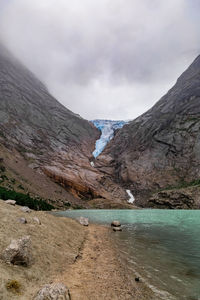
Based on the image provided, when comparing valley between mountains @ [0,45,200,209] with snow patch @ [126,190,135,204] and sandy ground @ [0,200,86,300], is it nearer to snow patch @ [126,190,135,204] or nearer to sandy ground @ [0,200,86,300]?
snow patch @ [126,190,135,204]

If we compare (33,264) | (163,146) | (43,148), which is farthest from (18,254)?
(163,146)

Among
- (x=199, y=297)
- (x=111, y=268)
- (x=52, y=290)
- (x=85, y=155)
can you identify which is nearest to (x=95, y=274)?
(x=111, y=268)

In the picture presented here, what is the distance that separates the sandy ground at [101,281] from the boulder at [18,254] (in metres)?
1.67

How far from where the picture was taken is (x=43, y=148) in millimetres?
117812

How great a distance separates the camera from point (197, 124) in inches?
4496

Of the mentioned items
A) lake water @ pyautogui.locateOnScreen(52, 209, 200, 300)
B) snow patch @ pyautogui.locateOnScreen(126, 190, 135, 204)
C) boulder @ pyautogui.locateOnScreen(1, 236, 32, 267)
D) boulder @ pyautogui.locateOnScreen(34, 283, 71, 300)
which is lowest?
boulder @ pyautogui.locateOnScreen(34, 283, 71, 300)

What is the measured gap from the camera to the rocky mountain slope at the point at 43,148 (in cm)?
8619

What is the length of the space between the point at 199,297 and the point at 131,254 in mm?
6003

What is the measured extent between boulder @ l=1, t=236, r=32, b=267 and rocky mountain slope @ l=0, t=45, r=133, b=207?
209 ft

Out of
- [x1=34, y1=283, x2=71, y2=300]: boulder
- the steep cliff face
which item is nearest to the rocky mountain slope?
the steep cliff face

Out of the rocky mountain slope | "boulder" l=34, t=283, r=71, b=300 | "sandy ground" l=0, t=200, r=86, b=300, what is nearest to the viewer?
"boulder" l=34, t=283, r=71, b=300

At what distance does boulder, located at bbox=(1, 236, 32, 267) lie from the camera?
7.55 meters

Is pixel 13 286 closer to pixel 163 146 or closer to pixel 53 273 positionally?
pixel 53 273

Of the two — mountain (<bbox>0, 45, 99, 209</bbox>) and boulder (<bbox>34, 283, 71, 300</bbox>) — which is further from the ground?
mountain (<bbox>0, 45, 99, 209</bbox>)
